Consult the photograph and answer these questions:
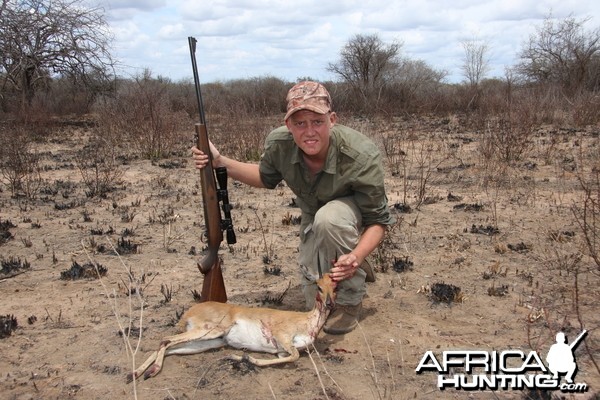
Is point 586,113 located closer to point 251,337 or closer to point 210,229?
point 210,229

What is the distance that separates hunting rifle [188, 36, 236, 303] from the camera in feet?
13.3

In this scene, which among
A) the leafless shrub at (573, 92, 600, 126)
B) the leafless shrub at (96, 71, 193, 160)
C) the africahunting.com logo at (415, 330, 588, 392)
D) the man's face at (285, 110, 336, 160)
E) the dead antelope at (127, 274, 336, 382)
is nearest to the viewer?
the africahunting.com logo at (415, 330, 588, 392)

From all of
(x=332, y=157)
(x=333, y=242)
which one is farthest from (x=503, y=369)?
(x=332, y=157)

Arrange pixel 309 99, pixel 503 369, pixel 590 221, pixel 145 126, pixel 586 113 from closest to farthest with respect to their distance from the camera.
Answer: pixel 503 369
pixel 309 99
pixel 590 221
pixel 145 126
pixel 586 113

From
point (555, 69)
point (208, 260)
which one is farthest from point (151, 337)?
point (555, 69)

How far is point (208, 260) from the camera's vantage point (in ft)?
13.2

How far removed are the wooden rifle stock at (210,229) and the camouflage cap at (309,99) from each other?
2.55 ft

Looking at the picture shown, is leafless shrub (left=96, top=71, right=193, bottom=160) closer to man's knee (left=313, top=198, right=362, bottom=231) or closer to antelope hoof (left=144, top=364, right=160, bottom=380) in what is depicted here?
man's knee (left=313, top=198, right=362, bottom=231)

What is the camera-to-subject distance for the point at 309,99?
3.66 meters

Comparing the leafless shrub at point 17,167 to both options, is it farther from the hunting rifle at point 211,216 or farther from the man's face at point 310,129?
the man's face at point 310,129

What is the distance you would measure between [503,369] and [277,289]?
7.19 feet

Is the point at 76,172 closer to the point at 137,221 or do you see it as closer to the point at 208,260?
the point at 137,221

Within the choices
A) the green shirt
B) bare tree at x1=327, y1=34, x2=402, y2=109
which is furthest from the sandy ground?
bare tree at x1=327, y1=34, x2=402, y2=109

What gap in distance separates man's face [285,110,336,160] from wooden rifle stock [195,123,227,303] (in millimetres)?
728
